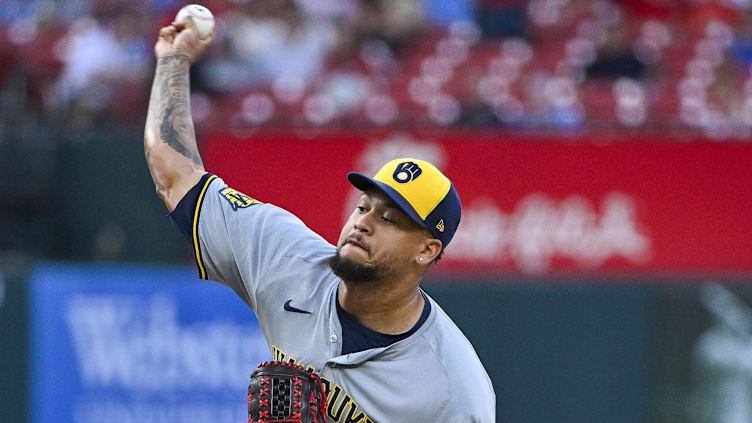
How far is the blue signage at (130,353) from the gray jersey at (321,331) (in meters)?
2.85

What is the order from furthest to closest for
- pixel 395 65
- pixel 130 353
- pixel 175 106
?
pixel 395 65 < pixel 130 353 < pixel 175 106

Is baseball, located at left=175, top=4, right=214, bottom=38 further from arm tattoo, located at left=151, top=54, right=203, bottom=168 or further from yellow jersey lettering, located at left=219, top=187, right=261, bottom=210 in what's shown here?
yellow jersey lettering, located at left=219, top=187, right=261, bottom=210

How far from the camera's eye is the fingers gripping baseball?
3559mm

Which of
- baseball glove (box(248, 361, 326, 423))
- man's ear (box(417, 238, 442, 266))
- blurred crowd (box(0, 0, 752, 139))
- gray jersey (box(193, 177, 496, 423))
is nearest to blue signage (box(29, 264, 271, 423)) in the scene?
blurred crowd (box(0, 0, 752, 139))

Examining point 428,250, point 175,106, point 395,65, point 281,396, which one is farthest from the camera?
point 395,65

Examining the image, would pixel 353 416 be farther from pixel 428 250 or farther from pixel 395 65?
pixel 395 65

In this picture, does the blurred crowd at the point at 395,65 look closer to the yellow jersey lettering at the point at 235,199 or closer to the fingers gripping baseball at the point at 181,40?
the fingers gripping baseball at the point at 181,40

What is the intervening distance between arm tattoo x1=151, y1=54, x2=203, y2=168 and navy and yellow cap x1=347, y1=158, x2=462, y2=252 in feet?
1.67

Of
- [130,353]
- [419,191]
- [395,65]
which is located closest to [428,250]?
[419,191]

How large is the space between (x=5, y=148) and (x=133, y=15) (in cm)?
190

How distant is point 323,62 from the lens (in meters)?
9.26

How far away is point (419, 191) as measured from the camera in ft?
10.7

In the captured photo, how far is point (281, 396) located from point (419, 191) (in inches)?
30.2

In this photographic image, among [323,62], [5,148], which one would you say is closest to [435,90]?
[323,62]
